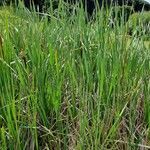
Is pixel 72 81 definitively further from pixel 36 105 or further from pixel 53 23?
pixel 53 23

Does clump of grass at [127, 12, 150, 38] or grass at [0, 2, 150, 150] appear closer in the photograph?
grass at [0, 2, 150, 150]

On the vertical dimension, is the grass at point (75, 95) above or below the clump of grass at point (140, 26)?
below

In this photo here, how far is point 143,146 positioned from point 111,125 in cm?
12

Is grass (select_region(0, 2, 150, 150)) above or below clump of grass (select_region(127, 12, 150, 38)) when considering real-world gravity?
below

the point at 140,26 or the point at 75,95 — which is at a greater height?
the point at 140,26

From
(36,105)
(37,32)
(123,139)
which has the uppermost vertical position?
(37,32)

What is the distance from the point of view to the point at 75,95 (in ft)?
5.02

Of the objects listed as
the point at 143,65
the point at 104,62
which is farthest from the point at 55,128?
the point at 143,65

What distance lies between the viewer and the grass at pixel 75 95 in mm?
1348

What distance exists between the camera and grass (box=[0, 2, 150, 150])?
1348 mm

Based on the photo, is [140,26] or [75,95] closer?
[75,95]

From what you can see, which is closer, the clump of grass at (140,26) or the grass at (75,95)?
the grass at (75,95)

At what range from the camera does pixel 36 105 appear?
138cm

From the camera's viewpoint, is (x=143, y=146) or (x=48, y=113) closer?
(x=143, y=146)
